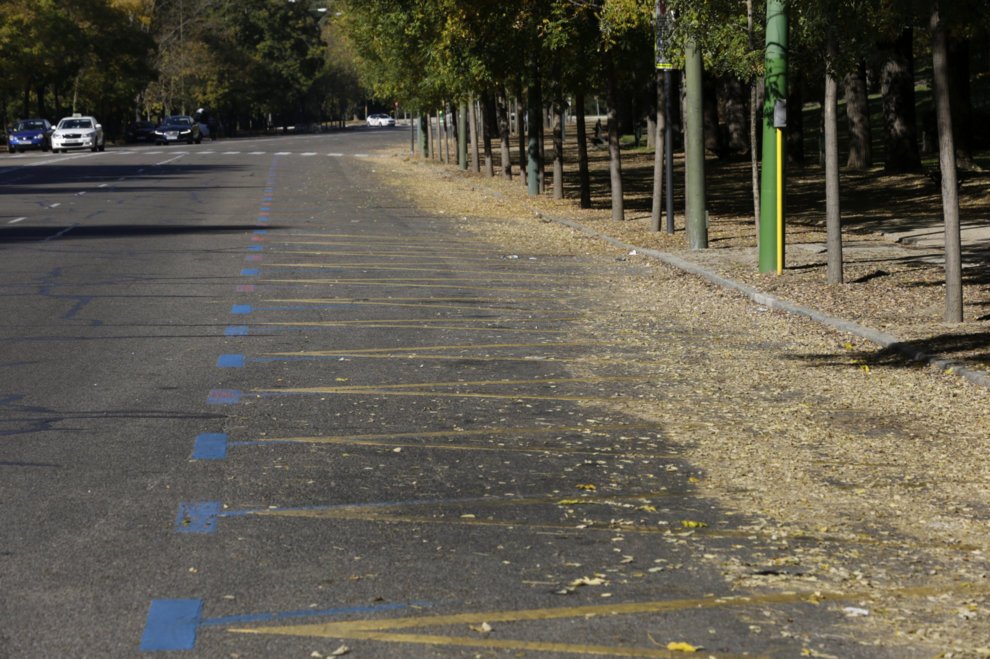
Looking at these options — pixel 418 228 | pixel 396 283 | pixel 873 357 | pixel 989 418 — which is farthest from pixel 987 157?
pixel 989 418

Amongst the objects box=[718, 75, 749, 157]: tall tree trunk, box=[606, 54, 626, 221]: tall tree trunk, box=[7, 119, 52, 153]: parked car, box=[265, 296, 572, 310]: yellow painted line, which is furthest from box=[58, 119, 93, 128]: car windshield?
box=[265, 296, 572, 310]: yellow painted line

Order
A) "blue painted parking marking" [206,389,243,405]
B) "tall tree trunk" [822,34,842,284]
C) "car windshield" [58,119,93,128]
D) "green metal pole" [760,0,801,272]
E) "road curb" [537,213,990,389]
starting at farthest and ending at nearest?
1. "car windshield" [58,119,93,128]
2. "green metal pole" [760,0,801,272]
3. "tall tree trunk" [822,34,842,284]
4. "road curb" [537,213,990,389]
5. "blue painted parking marking" [206,389,243,405]

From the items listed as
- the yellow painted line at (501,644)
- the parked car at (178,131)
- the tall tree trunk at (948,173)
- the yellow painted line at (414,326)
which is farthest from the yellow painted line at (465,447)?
the parked car at (178,131)

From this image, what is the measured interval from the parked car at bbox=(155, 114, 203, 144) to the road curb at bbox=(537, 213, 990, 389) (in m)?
65.8

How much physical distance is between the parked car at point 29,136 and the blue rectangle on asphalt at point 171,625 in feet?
223

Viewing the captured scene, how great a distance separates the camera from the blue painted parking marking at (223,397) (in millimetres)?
9188

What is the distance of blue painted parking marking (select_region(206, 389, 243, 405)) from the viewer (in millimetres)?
9188

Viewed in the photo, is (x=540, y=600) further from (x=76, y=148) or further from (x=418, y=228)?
(x=76, y=148)

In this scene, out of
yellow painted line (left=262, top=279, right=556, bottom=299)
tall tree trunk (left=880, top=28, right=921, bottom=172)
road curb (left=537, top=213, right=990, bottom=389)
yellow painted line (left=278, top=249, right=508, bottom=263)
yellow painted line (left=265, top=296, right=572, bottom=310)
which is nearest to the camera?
road curb (left=537, top=213, right=990, bottom=389)

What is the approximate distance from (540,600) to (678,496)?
171cm

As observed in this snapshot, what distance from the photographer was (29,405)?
912 cm

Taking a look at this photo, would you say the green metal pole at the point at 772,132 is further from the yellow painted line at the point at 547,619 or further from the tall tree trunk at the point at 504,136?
the tall tree trunk at the point at 504,136

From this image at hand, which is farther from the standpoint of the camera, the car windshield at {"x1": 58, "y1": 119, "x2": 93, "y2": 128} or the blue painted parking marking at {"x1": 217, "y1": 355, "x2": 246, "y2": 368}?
the car windshield at {"x1": 58, "y1": 119, "x2": 93, "y2": 128}

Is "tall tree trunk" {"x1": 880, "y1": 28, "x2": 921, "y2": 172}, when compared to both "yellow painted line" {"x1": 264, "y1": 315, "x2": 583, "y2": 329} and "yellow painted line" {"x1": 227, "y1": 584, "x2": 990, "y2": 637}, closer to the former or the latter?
"yellow painted line" {"x1": 264, "y1": 315, "x2": 583, "y2": 329}
